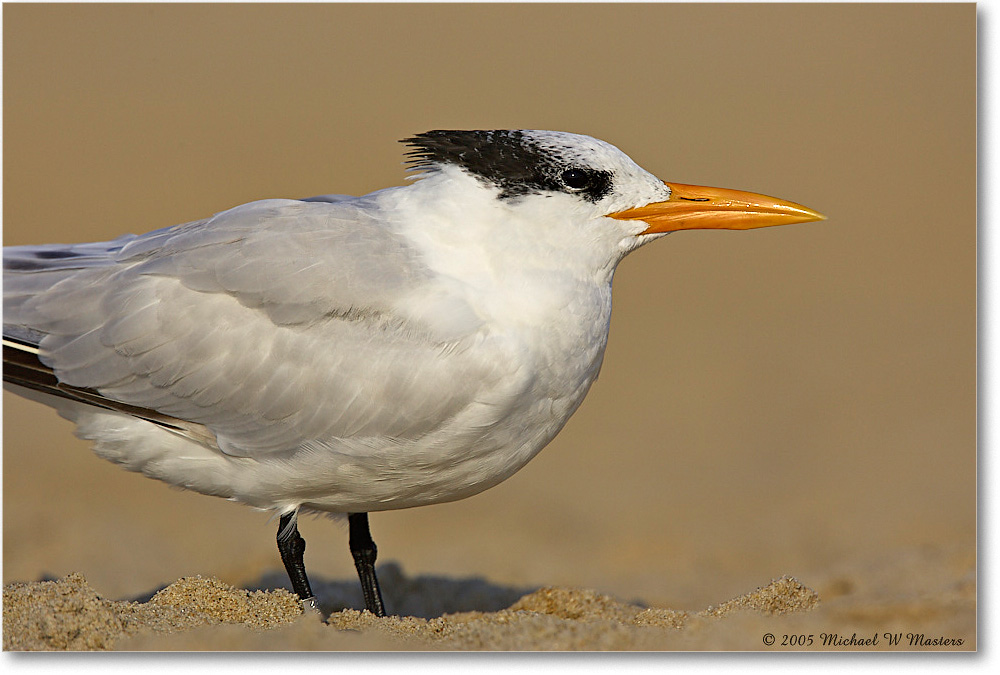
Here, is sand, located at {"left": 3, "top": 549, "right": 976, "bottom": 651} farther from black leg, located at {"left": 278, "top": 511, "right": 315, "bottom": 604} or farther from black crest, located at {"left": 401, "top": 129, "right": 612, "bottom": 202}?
black crest, located at {"left": 401, "top": 129, "right": 612, "bottom": 202}

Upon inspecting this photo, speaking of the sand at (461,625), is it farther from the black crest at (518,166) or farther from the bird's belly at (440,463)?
the black crest at (518,166)

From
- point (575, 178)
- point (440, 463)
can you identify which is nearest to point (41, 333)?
point (440, 463)

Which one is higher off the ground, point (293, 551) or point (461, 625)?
point (293, 551)

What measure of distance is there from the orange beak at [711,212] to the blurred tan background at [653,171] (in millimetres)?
1067

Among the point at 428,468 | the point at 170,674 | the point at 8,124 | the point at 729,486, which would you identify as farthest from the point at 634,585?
the point at 8,124

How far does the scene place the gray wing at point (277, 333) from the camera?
3.81 m

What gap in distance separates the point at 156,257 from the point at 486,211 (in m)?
1.30

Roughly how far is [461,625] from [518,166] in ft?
5.77

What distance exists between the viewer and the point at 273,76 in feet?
18.7

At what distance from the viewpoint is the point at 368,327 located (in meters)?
3.85

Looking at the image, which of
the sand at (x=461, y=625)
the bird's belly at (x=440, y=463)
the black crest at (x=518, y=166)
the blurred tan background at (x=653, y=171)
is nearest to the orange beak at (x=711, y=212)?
the black crest at (x=518, y=166)

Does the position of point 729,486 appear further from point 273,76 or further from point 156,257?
point 156,257

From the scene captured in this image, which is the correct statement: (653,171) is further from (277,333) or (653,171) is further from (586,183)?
(277,333)

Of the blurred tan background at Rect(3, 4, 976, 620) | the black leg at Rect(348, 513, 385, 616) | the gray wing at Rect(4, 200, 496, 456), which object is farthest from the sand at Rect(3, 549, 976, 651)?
the blurred tan background at Rect(3, 4, 976, 620)
